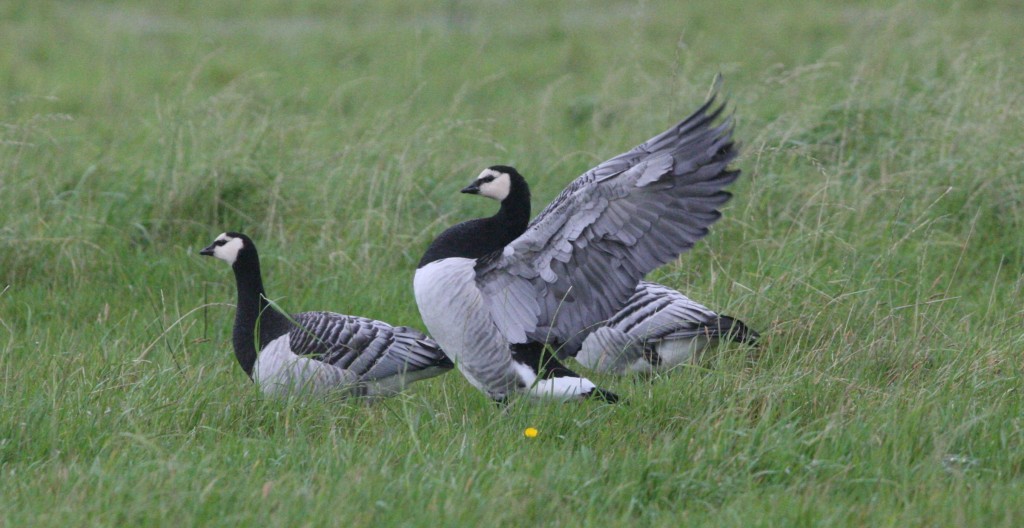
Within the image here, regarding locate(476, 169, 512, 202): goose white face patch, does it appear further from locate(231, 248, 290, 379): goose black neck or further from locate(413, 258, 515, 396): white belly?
locate(231, 248, 290, 379): goose black neck

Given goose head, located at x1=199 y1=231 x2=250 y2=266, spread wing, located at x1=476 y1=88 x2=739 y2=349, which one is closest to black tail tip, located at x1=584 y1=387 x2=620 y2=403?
spread wing, located at x1=476 y1=88 x2=739 y2=349

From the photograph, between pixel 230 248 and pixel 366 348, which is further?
pixel 230 248

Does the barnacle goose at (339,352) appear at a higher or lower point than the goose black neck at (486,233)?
lower

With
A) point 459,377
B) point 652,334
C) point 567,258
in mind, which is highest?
point 567,258

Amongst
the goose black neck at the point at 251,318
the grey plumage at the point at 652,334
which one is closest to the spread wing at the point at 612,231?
the grey plumage at the point at 652,334

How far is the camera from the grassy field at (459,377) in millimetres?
3457

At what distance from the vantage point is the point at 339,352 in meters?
4.77

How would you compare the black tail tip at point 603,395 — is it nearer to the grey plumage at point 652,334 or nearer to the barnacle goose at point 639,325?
the barnacle goose at point 639,325

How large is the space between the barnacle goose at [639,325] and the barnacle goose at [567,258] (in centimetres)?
2

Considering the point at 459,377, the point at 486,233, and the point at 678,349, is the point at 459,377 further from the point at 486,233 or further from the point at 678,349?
the point at 678,349

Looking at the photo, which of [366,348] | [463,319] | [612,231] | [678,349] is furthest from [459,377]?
[612,231]

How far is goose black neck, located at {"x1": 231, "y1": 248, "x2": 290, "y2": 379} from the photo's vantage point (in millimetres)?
4941

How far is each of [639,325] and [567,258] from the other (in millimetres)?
830

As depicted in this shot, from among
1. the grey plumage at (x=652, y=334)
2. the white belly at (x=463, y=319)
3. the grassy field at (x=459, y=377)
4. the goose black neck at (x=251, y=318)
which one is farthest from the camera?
the grey plumage at (x=652, y=334)
